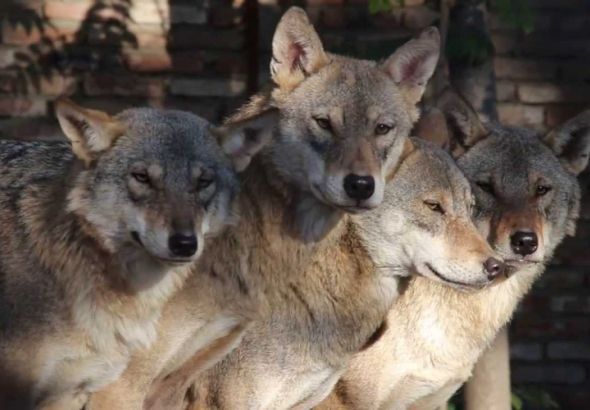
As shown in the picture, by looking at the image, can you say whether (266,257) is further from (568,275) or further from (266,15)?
(568,275)

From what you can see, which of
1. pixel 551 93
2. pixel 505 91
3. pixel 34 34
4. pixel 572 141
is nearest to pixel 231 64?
pixel 34 34

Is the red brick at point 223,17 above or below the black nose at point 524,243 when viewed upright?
above

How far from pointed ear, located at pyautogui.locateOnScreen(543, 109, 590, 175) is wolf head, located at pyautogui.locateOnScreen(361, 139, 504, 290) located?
2.51 ft

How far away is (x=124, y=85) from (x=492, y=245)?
117 inches

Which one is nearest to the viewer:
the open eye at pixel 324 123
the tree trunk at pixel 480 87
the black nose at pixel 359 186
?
the black nose at pixel 359 186

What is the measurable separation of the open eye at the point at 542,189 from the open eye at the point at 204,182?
1862 mm

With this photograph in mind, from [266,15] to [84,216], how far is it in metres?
3.20

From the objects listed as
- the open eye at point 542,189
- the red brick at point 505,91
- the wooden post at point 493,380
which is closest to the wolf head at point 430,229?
the open eye at point 542,189

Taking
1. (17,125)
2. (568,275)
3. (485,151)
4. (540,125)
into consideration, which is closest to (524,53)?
(540,125)

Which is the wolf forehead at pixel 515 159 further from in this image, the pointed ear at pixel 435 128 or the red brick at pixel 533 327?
the red brick at pixel 533 327

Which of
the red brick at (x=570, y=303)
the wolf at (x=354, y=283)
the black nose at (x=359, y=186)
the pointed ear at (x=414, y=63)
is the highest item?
the pointed ear at (x=414, y=63)

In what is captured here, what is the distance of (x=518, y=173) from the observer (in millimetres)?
6285

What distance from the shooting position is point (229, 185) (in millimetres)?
5461

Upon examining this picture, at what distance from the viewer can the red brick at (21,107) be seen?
7949 millimetres
